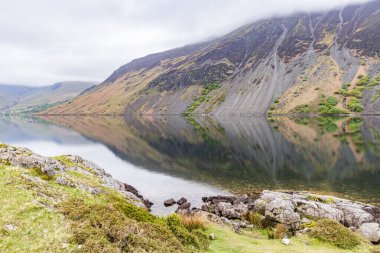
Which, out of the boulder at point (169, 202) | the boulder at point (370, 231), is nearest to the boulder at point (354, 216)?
the boulder at point (370, 231)

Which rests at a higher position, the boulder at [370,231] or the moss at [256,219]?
the moss at [256,219]

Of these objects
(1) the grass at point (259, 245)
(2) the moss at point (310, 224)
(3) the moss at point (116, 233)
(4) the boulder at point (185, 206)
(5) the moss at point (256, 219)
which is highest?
(3) the moss at point (116, 233)

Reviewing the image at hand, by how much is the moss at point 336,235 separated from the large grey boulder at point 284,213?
272 centimetres

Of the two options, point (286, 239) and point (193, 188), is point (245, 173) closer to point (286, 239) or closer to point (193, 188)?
point (193, 188)

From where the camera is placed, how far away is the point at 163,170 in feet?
222

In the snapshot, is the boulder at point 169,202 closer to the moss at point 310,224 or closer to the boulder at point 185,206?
the boulder at point 185,206

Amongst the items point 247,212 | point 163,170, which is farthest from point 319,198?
point 163,170

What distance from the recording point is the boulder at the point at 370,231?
28312 mm

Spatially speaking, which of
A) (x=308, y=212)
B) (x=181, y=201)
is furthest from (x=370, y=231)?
(x=181, y=201)

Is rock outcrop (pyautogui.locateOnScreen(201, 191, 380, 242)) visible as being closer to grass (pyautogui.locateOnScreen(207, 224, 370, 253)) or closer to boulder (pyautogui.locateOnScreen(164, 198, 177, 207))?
grass (pyautogui.locateOnScreen(207, 224, 370, 253))

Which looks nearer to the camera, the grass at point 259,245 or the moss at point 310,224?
the grass at point 259,245

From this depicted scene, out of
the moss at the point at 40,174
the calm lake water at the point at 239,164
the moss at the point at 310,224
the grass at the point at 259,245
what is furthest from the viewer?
the calm lake water at the point at 239,164

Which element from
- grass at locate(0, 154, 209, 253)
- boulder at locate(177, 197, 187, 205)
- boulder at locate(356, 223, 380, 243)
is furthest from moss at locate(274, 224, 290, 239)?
boulder at locate(177, 197, 187, 205)

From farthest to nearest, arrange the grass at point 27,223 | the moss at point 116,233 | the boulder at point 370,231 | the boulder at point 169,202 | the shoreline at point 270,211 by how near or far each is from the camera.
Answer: the boulder at point 169,202 → the shoreline at point 270,211 → the boulder at point 370,231 → the moss at point 116,233 → the grass at point 27,223
